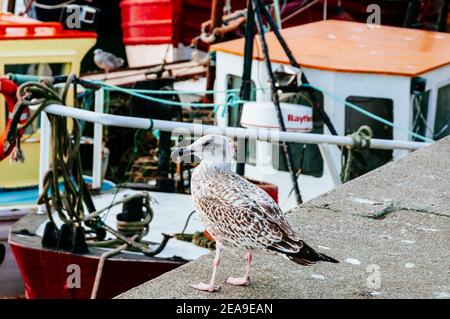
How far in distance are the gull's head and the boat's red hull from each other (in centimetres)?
348

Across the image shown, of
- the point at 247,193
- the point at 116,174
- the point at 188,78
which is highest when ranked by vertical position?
the point at 247,193

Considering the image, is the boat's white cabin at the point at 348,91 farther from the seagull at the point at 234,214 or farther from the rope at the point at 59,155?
the seagull at the point at 234,214

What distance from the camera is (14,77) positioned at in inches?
338

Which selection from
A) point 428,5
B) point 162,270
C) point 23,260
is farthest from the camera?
point 428,5

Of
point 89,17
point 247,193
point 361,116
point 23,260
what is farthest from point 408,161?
point 89,17

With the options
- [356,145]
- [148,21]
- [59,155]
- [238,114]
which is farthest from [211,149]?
[148,21]

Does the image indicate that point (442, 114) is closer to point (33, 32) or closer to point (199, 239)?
point (199, 239)

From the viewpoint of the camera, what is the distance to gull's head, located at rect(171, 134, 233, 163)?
3486 millimetres

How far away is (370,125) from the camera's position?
25.8ft

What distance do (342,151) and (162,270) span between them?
168 cm

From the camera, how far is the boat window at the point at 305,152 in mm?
7699

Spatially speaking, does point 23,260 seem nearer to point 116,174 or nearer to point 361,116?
point 361,116

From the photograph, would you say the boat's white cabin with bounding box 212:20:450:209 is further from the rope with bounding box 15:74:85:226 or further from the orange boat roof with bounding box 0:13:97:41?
the orange boat roof with bounding box 0:13:97:41

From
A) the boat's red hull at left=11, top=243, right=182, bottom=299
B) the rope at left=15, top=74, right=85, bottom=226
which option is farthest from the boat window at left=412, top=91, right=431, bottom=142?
the rope at left=15, top=74, right=85, bottom=226
